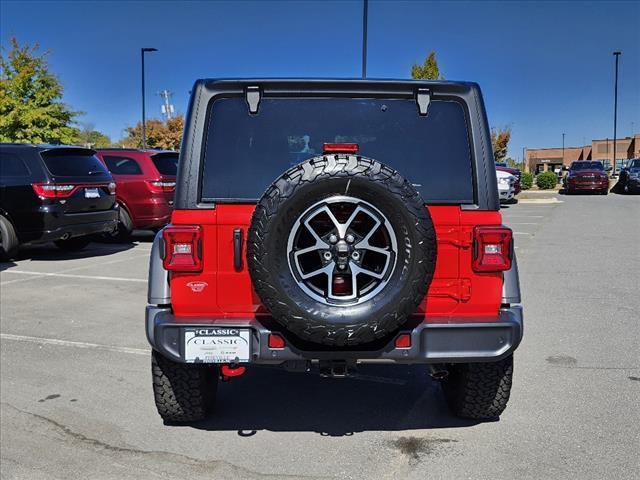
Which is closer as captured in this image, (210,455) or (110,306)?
(210,455)

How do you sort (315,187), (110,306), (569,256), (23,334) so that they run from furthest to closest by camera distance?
(569,256) → (110,306) → (23,334) → (315,187)

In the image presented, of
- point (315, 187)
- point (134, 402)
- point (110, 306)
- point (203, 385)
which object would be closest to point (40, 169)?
point (110, 306)

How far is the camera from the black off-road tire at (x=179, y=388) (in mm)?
3646

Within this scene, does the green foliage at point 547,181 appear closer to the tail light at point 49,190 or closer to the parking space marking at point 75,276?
the tail light at point 49,190

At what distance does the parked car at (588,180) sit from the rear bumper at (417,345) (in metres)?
30.4

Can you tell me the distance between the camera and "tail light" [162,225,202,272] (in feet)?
10.7

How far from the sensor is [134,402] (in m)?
4.28

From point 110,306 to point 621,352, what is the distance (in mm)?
5208

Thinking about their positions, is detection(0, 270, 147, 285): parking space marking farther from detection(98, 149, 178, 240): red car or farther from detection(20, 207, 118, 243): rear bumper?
detection(98, 149, 178, 240): red car

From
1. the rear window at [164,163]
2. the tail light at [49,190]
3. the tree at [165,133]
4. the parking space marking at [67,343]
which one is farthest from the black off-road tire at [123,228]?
the tree at [165,133]

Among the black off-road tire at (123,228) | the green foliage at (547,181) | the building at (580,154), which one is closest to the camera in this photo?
the black off-road tire at (123,228)

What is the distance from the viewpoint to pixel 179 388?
→ 3699 millimetres

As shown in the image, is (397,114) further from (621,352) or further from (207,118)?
(621,352)

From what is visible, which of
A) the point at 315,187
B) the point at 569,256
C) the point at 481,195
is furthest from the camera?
the point at 569,256
